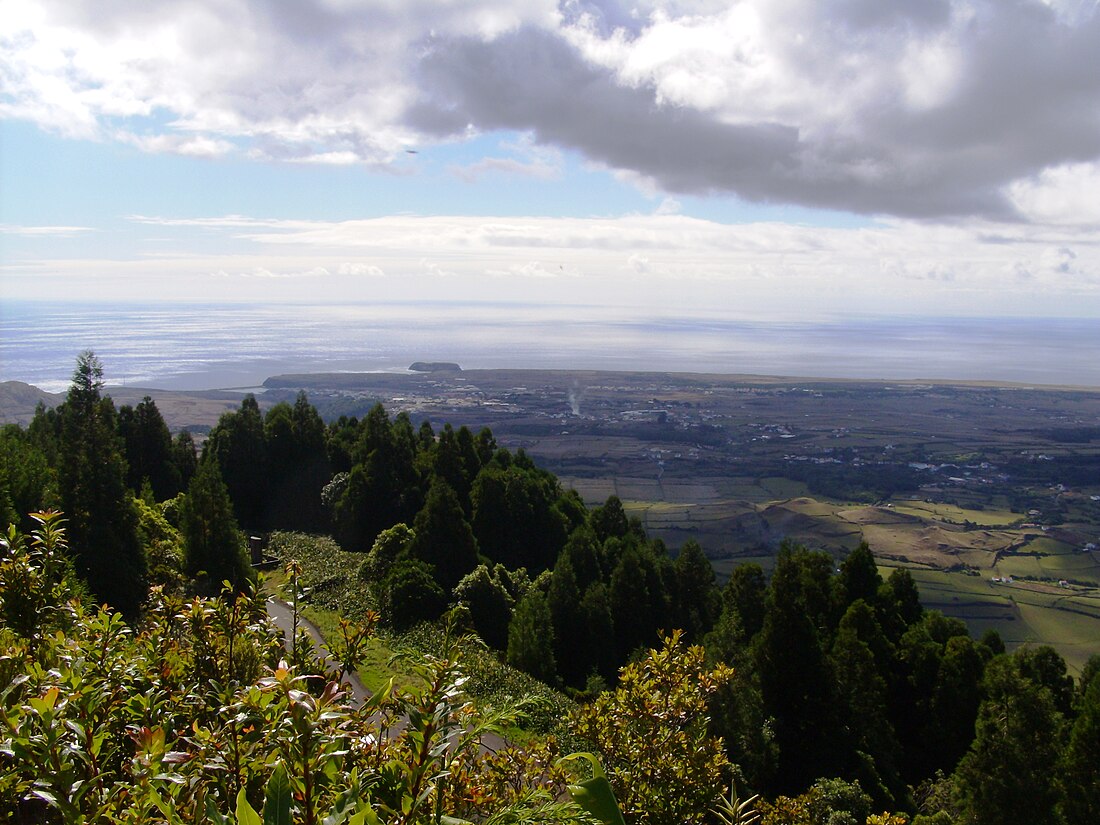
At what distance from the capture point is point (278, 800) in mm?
1890

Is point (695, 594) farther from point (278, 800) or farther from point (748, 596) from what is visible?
point (278, 800)

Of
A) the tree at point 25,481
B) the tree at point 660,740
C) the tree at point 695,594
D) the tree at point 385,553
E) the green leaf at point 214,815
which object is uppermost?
the green leaf at point 214,815

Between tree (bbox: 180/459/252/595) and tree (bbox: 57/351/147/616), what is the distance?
47.3 inches

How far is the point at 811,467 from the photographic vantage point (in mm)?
55219

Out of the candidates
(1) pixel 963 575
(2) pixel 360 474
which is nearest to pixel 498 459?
(2) pixel 360 474

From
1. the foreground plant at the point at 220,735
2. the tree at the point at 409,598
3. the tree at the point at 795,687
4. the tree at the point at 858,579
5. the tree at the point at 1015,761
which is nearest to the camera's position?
the foreground plant at the point at 220,735

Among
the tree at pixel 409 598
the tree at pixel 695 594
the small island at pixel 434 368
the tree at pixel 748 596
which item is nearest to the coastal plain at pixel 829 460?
the small island at pixel 434 368

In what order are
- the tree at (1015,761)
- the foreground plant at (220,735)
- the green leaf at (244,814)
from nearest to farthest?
the green leaf at (244,814)
the foreground plant at (220,735)
the tree at (1015,761)

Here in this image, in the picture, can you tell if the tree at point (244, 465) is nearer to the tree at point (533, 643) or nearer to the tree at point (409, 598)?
the tree at point (409, 598)

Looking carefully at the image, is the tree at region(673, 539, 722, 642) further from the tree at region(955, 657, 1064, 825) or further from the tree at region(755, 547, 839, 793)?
the tree at region(955, 657, 1064, 825)

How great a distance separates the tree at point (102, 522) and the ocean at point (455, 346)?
35726 mm

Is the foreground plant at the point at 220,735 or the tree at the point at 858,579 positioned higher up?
the foreground plant at the point at 220,735

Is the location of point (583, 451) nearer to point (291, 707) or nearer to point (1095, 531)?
point (1095, 531)

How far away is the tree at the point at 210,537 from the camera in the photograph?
1858 centimetres
